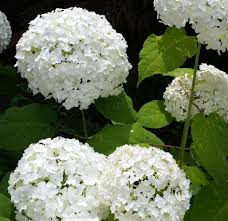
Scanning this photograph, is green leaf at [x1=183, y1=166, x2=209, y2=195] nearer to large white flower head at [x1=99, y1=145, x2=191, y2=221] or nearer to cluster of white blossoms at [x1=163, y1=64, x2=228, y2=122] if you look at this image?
cluster of white blossoms at [x1=163, y1=64, x2=228, y2=122]

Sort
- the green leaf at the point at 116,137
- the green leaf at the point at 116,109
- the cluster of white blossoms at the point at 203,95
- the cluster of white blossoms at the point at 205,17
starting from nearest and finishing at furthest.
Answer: the cluster of white blossoms at the point at 205,17 → the green leaf at the point at 116,137 → the green leaf at the point at 116,109 → the cluster of white blossoms at the point at 203,95

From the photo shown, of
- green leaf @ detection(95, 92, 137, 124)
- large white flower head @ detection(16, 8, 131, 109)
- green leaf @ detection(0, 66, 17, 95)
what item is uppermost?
large white flower head @ detection(16, 8, 131, 109)

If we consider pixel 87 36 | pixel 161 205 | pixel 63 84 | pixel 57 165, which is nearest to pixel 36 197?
pixel 57 165

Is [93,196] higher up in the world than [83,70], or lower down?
lower down

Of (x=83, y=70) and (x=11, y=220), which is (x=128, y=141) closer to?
(x=83, y=70)

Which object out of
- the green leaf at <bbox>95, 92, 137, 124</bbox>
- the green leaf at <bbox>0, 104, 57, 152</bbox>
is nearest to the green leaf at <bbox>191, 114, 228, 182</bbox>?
the green leaf at <bbox>95, 92, 137, 124</bbox>

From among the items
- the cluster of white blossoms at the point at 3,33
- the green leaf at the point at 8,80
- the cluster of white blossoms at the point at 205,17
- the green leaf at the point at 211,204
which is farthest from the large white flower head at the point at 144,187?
the cluster of white blossoms at the point at 3,33

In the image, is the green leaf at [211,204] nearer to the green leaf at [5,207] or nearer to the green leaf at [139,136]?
the green leaf at [139,136]
